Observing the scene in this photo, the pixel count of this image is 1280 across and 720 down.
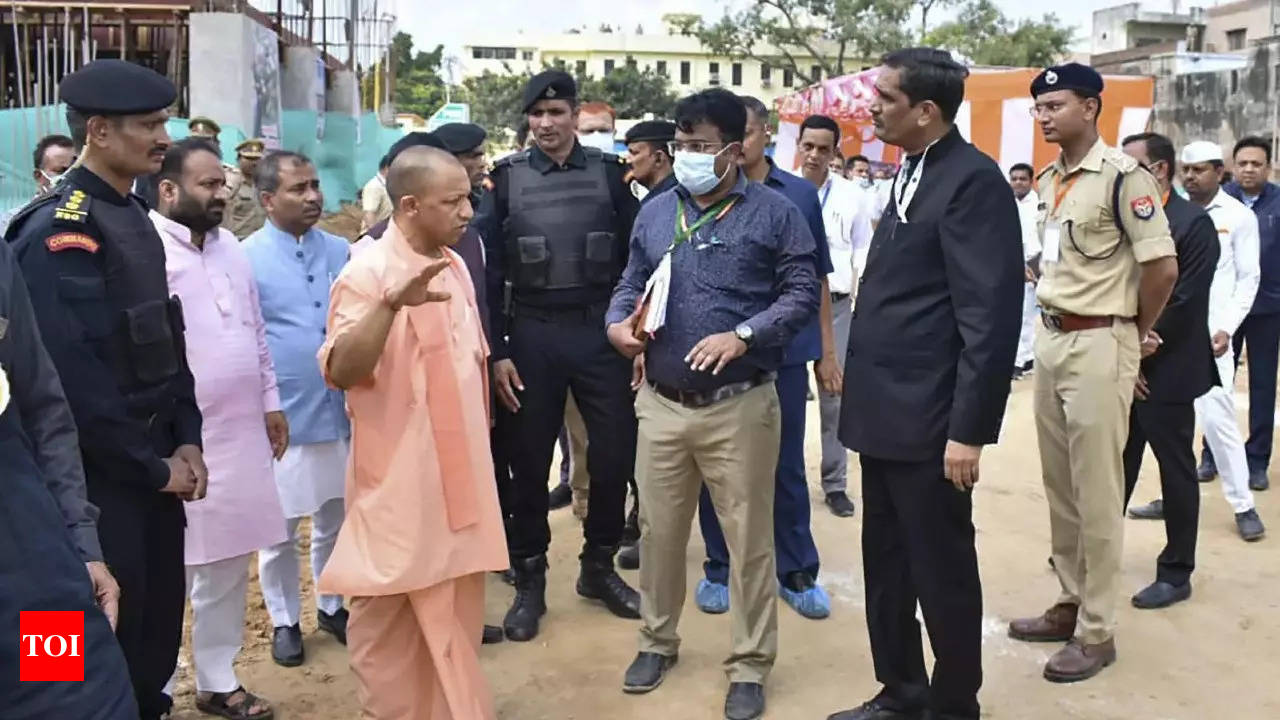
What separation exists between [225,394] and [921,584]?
2.33 metres

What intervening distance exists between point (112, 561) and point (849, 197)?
4875 millimetres

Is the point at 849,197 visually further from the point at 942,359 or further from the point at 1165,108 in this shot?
the point at 1165,108

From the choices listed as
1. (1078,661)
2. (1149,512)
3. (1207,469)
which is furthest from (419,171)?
(1207,469)

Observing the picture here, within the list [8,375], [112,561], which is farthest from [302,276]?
[8,375]

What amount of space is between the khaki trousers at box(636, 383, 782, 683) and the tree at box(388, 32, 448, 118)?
4069cm

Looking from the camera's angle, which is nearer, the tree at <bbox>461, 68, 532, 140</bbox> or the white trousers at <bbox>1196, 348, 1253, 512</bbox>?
the white trousers at <bbox>1196, 348, 1253, 512</bbox>

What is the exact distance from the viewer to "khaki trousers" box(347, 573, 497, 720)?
3094 millimetres

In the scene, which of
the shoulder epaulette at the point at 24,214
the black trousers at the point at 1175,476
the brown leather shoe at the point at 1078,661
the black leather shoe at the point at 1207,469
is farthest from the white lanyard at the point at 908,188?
the black leather shoe at the point at 1207,469

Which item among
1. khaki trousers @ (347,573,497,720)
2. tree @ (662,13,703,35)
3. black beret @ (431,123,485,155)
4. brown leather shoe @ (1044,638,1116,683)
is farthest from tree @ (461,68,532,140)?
khaki trousers @ (347,573,497,720)

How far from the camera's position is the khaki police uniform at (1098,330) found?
12.6 ft

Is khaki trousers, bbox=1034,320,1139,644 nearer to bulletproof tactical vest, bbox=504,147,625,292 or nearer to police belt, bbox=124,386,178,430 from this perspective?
bulletproof tactical vest, bbox=504,147,625,292

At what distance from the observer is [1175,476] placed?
14.9 feet

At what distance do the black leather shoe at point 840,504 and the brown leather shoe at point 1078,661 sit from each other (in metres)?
1.95

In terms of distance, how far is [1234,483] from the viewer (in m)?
5.57
